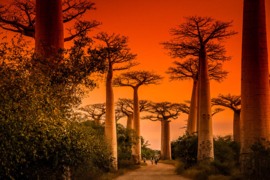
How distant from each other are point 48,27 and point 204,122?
916cm

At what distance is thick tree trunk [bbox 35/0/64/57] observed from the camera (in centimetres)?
998

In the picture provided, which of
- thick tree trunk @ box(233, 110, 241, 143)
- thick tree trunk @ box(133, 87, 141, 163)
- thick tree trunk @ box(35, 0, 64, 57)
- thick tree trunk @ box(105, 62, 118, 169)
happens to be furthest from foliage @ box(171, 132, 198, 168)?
thick tree trunk @ box(233, 110, 241, 143)

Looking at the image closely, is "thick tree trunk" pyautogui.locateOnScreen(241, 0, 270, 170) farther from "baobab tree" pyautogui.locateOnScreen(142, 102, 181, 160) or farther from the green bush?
"baobab tree" pyautogui.locateOnScreen(142, 102, 181, 160)

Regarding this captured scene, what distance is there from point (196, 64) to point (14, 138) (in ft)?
60.4

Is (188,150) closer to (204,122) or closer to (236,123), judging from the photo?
(204,122)

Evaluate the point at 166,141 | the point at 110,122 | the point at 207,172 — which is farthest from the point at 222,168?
the point at 166,141

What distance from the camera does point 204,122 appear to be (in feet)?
Answer: 54.5

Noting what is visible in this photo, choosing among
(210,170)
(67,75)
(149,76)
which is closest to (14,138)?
(67,75)

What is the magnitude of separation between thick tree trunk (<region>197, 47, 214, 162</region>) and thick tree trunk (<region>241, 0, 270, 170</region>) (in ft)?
16.6

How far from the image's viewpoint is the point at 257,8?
38.1 feet

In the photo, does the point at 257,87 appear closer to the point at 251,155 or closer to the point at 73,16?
the point at 251,155

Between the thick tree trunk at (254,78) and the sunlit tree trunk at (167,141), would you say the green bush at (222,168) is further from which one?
the sunlit tree trunk at (167,141)

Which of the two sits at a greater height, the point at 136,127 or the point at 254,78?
the point at 254,78

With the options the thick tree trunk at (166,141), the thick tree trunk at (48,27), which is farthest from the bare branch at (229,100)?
the thick tree trunk at (48,27)
